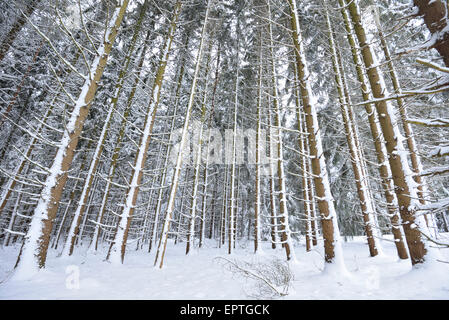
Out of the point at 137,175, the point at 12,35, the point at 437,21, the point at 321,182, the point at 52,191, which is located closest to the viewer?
the point at 437,21

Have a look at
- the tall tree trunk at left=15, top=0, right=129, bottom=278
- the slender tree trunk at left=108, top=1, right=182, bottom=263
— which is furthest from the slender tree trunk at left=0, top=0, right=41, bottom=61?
the tall tree trunk at left=15, top=0, right=129, bottom=278

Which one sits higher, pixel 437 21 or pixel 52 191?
pixel 437 21

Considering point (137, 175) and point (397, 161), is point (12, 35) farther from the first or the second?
point (397, 161)

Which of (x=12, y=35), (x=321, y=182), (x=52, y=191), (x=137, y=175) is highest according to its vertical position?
(x=12, y=35)

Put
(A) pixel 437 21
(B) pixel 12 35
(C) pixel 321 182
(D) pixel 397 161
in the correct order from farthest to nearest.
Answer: (B) pixel 12 35
(C) pixel 321 182
(D) pixel 397 161
(A) pixel 437 21

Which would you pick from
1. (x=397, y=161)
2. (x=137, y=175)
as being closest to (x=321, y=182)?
(x=397, y=161)

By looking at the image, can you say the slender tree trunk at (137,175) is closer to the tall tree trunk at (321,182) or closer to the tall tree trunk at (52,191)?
the tall tree trunk at (52,191)

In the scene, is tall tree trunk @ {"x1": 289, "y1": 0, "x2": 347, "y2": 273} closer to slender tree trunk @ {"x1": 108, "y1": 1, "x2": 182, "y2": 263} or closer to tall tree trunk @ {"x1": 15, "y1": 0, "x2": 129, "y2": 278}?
slender tree trunk @ {"x1": 108, "y1": 1, "x2": 182, "y2": 263}

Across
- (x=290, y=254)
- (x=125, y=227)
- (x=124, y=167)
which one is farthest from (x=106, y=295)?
(x=124, y=167)

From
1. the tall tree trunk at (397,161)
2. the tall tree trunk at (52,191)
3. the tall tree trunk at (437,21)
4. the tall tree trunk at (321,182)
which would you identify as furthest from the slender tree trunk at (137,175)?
the tall tree trunk at (437,21)

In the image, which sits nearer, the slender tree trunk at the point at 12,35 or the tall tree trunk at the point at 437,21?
the tall tree trunk at the point at 437,21

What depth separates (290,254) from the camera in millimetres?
8109

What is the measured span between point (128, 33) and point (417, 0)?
13.3 m
